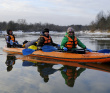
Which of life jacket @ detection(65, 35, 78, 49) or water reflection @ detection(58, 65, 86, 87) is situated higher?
life jacket @ detection(65, 35, 78, 49)

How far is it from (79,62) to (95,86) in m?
2.71

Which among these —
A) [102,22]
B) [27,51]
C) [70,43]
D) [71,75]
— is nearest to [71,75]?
[71,75]

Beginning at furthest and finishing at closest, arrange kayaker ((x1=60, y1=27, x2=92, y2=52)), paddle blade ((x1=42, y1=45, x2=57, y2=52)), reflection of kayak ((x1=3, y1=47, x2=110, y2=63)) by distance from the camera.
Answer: paddle blade ((x1=42, y1=45, x2=57, y2=52)), kayaker ((x1=60, y1=27, x2=92, y2=52)), reflection of kayak ((x1=3, y1=47, x2=110, y2=63))

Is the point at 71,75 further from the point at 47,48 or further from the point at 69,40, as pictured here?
the point at 47,48

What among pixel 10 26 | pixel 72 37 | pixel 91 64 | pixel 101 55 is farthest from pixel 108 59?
pixel 10 26

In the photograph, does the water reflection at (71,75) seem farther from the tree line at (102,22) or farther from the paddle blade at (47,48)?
the tree line at (102,22)

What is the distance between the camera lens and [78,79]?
173 inches

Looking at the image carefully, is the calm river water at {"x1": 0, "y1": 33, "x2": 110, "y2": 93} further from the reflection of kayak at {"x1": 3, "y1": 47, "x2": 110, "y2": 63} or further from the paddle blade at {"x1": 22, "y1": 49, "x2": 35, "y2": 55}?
the paddle blade at {"x1": 22, "y1": 49, "x2": 35, "y2": 55}

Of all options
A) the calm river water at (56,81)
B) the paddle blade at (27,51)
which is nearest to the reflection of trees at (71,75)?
the calm river water at (56,81)

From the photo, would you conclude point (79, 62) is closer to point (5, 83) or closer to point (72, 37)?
point (72, 37)

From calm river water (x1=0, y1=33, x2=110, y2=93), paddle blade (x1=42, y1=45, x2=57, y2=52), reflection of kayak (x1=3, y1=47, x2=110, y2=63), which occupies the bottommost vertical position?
calm river water (x1=0, y1=33, x2=110, y2=93)

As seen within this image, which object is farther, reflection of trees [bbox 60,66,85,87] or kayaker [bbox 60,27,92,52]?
kayaker [bbox 60,27,92,52]

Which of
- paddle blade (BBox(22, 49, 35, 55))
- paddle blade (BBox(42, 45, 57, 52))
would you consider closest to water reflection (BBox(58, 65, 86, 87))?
paddle blade (BBox(42, 45, 57, 52))

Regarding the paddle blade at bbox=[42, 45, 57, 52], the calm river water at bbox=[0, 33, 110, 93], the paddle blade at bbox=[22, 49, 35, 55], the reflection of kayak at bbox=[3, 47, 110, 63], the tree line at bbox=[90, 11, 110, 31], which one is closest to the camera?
the calm river water at bbox=[0, 33, 110, 93]
